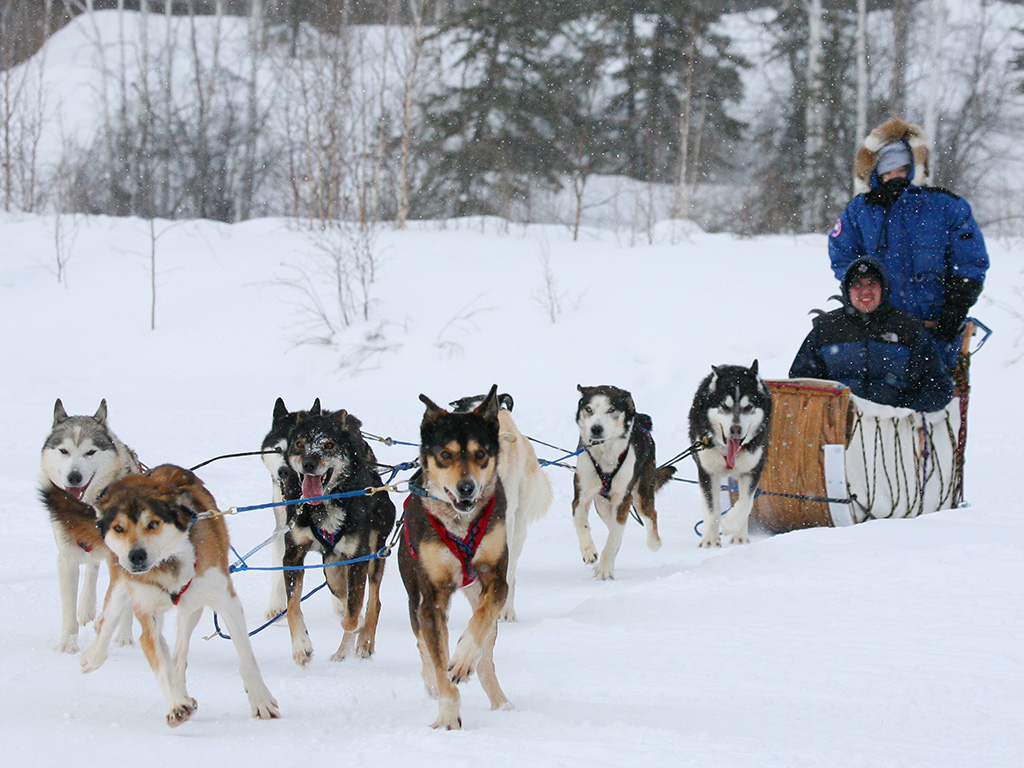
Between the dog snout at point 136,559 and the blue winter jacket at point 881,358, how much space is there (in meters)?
3.95

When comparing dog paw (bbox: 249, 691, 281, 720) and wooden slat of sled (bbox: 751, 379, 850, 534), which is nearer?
dog paw (bbox: 249, 691, 281, 720)

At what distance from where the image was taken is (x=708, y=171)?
17.6 m

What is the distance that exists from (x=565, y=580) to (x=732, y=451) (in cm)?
119


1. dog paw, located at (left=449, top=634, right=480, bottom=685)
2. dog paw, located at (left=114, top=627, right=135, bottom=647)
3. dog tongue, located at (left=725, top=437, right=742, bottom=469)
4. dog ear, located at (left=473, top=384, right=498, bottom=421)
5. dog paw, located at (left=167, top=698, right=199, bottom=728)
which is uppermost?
dog ear, located at (left=473, top=384, right=498, bottom=421)

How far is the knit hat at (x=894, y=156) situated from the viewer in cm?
521

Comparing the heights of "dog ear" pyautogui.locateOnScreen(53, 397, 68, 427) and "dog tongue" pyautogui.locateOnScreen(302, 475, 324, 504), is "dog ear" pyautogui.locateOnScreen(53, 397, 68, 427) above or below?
above

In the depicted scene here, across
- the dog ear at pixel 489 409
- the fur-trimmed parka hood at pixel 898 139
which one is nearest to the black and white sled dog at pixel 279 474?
the dog ear at pixel 489 409

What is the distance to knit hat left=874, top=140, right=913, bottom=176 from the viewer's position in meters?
5.21

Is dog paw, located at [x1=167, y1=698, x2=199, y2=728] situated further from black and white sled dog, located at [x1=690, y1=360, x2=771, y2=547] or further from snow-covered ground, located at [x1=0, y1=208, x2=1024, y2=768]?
black and white sled dog, located at [x1=690, y1=360, x2=771, y2=547]

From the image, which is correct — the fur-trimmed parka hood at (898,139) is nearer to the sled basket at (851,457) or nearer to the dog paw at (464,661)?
the sled basket at (851,457)

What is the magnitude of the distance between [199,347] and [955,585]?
8928 mm

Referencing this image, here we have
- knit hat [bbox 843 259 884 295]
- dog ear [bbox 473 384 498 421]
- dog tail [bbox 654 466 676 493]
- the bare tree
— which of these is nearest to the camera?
dog ear [bbox 473 384 498 421]

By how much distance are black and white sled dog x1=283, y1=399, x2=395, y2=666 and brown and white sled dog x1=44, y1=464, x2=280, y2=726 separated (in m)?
0.58

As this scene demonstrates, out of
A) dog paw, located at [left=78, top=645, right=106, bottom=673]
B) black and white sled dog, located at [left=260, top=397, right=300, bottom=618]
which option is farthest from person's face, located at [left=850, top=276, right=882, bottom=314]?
dog paw, located at [left=78, top=645, right=106, bottom=673]
